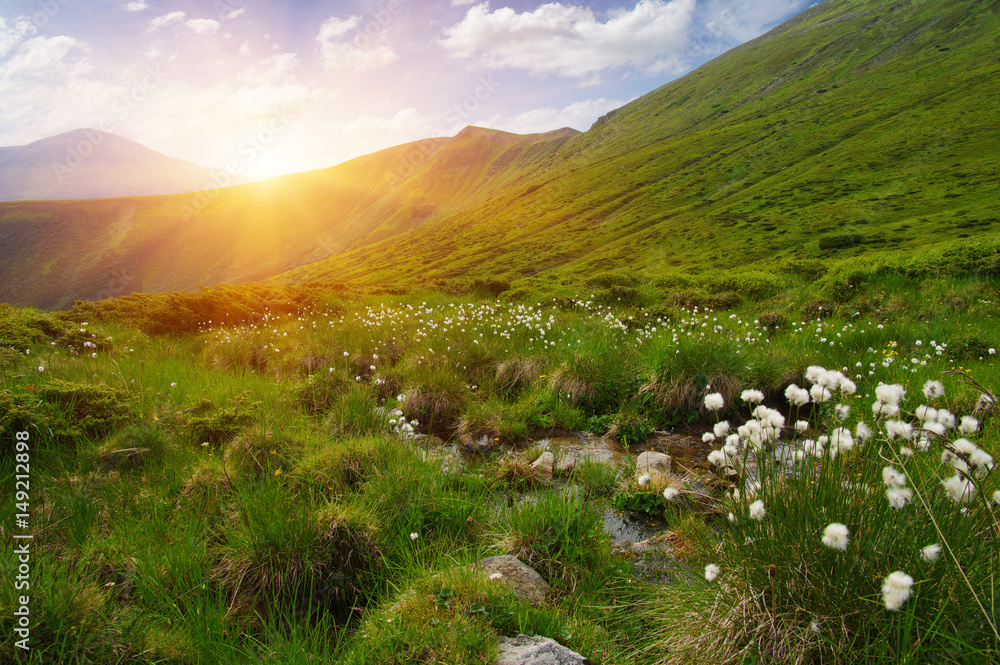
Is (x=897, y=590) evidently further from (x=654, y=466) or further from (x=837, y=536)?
(x=654, y=466)

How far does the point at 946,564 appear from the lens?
222 centimetres

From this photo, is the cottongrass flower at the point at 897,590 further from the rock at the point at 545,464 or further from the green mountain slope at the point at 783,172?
the green mountain slope at the point at 783,172

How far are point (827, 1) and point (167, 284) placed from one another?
266229mm

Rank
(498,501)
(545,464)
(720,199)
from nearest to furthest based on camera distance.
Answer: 1. (498,501)
2. (545,464)
3. (720,199)

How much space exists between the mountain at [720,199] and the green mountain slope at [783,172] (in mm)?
402

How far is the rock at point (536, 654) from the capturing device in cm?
246

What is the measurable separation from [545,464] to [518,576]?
2.42 metres

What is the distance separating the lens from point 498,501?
15.5 ft

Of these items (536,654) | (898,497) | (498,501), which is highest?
(898,497)

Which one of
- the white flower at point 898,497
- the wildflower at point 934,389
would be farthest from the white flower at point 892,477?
the wildflower at point 934,389

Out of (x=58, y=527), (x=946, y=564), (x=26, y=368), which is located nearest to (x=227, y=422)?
(x=58, y=527)

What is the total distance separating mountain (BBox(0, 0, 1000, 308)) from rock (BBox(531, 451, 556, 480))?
1401 cm

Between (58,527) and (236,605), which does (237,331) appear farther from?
(236,605)

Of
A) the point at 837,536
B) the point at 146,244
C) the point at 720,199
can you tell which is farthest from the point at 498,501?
the point at 146,244
